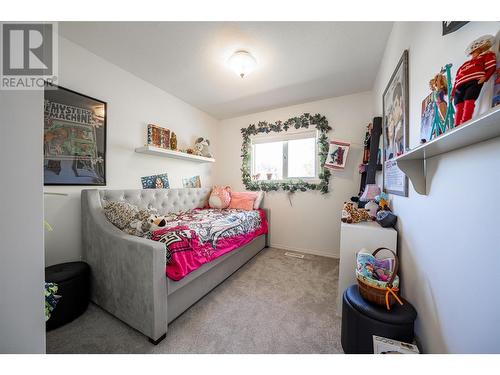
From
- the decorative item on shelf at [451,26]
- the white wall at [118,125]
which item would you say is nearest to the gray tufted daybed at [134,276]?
the white wall at [118,125]

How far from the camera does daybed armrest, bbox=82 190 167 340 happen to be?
1.19 metres

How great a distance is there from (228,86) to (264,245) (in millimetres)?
2599

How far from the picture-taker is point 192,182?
124 inches

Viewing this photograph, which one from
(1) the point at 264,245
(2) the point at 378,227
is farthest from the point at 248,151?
(2) the point at 378,227

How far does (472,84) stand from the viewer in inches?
21.1

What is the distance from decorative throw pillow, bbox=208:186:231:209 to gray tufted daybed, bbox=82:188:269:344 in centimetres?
112

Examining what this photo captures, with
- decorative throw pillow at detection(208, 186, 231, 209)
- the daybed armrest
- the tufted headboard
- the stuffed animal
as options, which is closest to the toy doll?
the daybed armrest

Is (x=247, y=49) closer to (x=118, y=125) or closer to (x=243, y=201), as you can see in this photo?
(x=118, y=125)

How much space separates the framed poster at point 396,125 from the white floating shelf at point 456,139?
214 mm

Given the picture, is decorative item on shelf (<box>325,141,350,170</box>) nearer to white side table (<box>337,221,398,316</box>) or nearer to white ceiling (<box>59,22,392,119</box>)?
white ceiling (<box>59,22,392,119</box>)

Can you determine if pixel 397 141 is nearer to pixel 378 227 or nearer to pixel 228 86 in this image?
pixel 378 227

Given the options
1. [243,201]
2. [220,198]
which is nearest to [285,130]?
[243,201]

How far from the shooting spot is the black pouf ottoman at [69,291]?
1.30 m

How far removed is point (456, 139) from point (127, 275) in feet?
6.36
